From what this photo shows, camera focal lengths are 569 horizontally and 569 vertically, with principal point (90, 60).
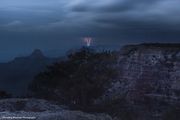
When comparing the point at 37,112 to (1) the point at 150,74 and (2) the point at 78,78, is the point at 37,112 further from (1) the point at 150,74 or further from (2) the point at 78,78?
(1) the point at 150,74

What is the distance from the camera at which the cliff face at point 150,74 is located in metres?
36.7

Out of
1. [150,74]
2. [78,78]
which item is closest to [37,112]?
[78,78]

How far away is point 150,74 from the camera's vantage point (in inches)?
1494

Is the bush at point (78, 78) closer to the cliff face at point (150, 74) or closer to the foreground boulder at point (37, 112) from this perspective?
the cliff face at point (150, 74)

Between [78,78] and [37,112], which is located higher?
[78,78]

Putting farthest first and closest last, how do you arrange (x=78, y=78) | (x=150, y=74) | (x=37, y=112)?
(x=78, y=78) < (x=150, y=74) < (x=37, y=112)

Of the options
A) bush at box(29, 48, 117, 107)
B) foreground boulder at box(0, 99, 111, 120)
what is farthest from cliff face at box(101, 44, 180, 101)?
foreground boulder at box(0, 99, 111, 120)

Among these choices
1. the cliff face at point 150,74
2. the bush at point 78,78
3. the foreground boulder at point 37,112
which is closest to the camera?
the foreground boulder at point 37,112

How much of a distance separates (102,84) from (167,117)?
8.43m

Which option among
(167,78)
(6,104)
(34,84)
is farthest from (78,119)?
(34,84)

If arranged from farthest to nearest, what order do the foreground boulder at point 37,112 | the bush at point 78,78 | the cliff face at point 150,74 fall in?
1. the bush at point 78,78
2. the cliff face at point 150,74
3. the foreground boulder at point 37,112

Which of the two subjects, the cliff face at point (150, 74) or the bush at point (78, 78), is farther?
the bush at point (78, 78)

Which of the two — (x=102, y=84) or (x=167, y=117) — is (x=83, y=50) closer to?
(x=102, y=84)

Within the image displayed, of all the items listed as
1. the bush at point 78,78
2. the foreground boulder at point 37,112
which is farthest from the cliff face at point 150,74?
the foreground boulder at point 37,112
